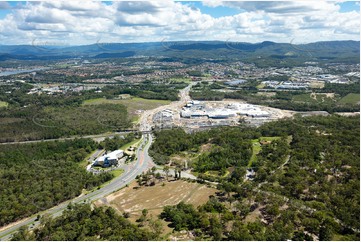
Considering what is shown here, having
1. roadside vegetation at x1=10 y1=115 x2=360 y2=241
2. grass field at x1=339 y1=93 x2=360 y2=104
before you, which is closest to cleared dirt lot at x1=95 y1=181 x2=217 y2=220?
roadside vegetation at x1=10 y1=115 x2=360 y2=241

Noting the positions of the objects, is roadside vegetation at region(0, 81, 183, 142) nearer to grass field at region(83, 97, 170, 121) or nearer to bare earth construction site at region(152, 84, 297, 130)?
grass field at region(83, 97, 170, 121)

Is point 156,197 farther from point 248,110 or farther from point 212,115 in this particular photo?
point 248,110

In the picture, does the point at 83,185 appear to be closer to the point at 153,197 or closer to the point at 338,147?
the point at 153,197

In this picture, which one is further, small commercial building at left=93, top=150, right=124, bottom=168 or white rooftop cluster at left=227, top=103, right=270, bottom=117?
white rooftop cluster at left=227, top=103, right=270, bottom=117

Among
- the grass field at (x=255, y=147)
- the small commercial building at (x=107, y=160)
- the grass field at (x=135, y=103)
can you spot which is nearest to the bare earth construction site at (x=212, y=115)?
the grass field at (x=135, y=103)

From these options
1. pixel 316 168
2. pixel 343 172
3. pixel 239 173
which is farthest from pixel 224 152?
pixel 343 172

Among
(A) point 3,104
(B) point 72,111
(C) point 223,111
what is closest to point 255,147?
(C) point 223,111
